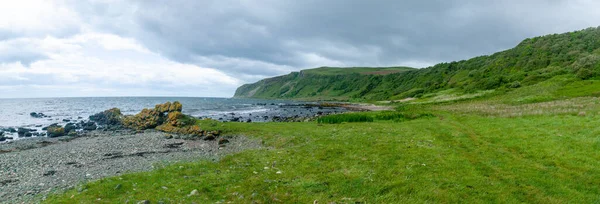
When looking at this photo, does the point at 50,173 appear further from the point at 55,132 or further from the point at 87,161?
the point at 55,132

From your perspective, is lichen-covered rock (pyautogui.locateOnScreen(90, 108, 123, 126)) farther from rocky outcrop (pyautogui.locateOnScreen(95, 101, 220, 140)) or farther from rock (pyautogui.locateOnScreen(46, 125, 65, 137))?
rock (pyautogui.locateOnScreen(46, 125, 65, 137))

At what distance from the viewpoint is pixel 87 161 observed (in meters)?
21.6

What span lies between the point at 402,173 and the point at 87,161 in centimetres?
2284

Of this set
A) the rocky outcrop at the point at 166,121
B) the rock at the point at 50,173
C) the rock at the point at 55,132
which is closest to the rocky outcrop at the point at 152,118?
the rocky outcrop at the point at 166,121

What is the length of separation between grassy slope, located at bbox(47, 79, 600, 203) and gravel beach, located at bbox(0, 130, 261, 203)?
2742 millimetres

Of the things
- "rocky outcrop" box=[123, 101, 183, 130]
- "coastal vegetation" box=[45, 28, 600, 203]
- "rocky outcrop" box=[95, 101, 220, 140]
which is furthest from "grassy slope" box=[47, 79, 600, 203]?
"rocky outcrop" box=[123, 101, 183, 130]

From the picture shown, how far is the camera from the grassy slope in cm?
1145

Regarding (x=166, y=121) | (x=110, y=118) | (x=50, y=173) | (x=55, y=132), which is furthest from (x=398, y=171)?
(x=110, y=118)

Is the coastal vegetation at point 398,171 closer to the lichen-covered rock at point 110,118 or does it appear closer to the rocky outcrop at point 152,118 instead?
the rocky outcrop at point 152,118

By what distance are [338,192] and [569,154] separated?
14700 mm

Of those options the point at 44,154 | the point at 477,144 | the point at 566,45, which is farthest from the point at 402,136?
the point at 566,45

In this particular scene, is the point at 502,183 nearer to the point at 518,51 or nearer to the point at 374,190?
the point at 374,190

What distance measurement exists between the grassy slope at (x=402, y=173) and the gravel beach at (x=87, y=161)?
2742 millimetres

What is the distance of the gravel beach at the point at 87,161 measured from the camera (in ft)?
48.7
